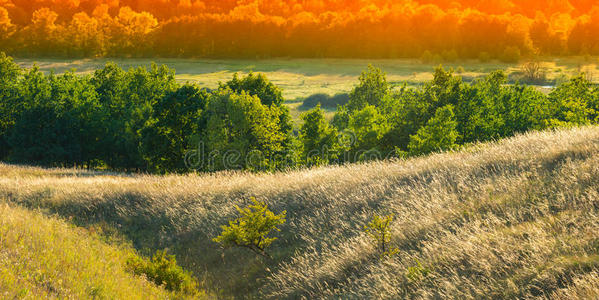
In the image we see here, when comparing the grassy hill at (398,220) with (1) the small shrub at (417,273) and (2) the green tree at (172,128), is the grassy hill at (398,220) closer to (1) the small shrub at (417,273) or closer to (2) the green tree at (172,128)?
(1) the small shrub at (417,273)

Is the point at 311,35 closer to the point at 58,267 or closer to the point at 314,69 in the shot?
the point at 314,69

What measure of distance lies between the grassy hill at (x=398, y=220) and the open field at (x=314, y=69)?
310 feet

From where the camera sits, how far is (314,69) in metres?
165

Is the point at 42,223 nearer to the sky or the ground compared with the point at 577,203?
nearer to the ground

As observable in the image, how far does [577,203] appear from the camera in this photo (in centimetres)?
1004

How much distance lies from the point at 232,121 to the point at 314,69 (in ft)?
433

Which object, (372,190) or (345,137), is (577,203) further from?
(345,137)

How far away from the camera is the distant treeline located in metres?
36.6

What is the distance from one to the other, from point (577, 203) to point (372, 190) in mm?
6446

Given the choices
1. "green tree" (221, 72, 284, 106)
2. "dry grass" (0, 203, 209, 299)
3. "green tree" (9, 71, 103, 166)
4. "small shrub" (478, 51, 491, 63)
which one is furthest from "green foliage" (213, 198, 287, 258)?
"small shrub" (478, 51, 491, 63)

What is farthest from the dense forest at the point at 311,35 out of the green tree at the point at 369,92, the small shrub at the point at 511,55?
the green tree at the point at 369,92

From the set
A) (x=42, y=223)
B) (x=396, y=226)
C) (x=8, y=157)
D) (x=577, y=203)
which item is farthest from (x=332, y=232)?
(x=8, y=157)

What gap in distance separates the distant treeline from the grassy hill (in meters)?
15.5

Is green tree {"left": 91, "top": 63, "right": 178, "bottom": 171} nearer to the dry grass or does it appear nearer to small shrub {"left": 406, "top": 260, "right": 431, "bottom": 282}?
the dry grass
